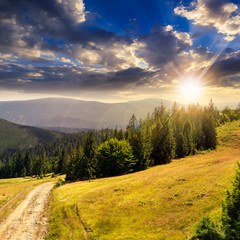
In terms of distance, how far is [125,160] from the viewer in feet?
187

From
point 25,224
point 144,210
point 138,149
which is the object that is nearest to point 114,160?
point 138,149

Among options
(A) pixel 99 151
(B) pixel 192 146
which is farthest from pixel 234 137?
(A) pixel 99 151

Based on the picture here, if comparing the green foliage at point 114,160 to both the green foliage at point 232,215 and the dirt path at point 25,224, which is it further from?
the green foliage at point 232,215

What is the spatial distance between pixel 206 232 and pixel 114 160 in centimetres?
4561

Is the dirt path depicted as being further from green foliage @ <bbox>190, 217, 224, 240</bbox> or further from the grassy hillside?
green foliage @ <bbox>190, 217, 224, 240</bbox>

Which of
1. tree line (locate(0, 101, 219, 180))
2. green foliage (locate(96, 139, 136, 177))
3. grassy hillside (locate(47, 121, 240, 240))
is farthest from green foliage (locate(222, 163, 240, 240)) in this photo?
tree line (locate(0, 101, 219, 180))

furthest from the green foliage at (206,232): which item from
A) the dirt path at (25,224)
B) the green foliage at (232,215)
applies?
the dirt path at (25,224)

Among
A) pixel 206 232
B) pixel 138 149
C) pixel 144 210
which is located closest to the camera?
pixel 206 232

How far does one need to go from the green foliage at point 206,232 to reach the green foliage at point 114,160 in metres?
43.1

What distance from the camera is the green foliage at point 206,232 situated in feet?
40.8

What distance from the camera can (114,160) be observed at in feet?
187

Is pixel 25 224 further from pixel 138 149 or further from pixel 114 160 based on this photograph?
pixel 138 149

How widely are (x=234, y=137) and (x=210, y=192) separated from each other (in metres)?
80.8

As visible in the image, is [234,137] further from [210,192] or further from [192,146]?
[210,192]
